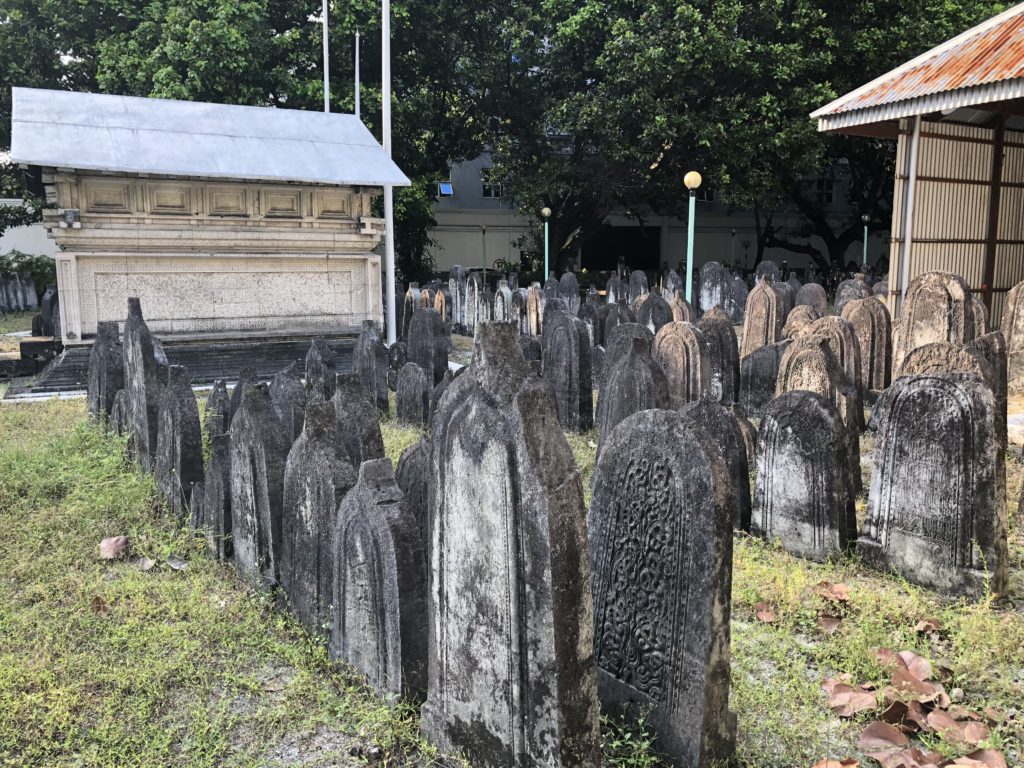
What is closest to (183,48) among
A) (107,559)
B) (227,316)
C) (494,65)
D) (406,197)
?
(406,197)

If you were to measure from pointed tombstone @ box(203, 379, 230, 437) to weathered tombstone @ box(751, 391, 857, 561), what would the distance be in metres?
3.90

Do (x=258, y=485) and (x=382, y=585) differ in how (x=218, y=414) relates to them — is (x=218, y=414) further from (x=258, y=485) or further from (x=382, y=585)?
(x=382, y=585)

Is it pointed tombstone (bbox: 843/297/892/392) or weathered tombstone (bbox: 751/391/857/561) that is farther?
pointed tombstone (bbox: 843/297/892/392)

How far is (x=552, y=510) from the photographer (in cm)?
240

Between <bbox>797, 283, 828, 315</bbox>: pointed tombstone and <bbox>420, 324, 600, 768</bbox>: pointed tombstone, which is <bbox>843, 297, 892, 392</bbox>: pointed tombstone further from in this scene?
<bbox>420, 324, 600, 768</bbox>: pointed tombstone

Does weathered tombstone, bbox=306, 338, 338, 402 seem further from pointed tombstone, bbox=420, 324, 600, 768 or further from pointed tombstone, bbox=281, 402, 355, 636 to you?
pointed tombstone, bbox=420, 324, 600, 768

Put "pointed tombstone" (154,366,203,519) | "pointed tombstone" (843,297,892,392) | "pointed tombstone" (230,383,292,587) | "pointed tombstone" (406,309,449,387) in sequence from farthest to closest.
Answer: "pointed tombstone" (406,309,449,387) < "pointed tombstone" (843,297,892,392) < "pointed tombstone" (154,366,203,519) < "pointed tombstone" (230,383,292,587)

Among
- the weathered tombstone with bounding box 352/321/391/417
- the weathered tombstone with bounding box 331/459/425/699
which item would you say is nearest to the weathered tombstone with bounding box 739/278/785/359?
the weathered tombstone with bounding box 352/321/391/417

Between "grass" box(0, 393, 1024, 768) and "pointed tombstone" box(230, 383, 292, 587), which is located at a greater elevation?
"pointed tombstone" box(230, 383, 292, 587)

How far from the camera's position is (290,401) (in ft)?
19.9

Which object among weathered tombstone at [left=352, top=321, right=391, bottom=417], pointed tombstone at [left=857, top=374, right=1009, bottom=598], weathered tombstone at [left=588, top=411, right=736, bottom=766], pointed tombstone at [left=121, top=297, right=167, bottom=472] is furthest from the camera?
weathered tombstone at [left=352, top=321, right=391, bottom=417]

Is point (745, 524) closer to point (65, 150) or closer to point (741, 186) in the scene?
point (65, 150)

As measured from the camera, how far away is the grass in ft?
9.52

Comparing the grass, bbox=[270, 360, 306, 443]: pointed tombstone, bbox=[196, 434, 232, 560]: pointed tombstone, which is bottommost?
the grass
